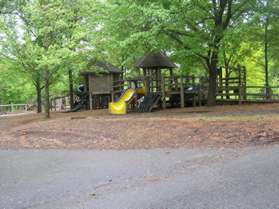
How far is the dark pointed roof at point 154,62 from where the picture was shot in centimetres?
2364

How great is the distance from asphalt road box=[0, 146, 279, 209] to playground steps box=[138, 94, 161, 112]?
10.9m

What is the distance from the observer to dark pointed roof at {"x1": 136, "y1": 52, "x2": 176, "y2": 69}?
2364cm

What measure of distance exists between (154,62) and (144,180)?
17230 millimetres

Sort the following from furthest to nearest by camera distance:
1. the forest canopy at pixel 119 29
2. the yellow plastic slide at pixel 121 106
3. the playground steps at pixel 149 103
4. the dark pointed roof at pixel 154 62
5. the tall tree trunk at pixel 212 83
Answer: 1. the dark pointed roof at pixel 154 62
2. the tall tree trunk at pixel 212 83
3. the playground steps at pixel 149 103
4. the yellow plastic slide at pixel 121 106
5. the forest canopy at pixel 119 29

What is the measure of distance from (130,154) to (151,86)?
13.2 meters

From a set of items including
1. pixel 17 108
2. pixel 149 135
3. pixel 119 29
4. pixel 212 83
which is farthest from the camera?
pixel 17 108

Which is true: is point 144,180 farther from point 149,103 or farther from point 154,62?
point 154,62

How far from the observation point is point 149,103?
69.3ft

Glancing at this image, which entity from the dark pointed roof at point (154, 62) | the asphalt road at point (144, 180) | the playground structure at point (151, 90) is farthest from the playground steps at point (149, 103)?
the asphalt road at point (144, 180)

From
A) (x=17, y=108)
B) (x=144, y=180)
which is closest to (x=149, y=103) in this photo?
(x=144, y=180)

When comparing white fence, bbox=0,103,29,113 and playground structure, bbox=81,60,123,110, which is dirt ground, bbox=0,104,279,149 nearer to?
playground structure, bbox=81,60,123,110

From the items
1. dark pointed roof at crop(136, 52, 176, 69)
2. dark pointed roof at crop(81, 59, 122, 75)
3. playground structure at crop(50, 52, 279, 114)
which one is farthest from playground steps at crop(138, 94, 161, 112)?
dark pointed roof at crop(81, 59, 122, 75)

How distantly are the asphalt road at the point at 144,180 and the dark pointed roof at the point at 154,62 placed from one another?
46.5ft

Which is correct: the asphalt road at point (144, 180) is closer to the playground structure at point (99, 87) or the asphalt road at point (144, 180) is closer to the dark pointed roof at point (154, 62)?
the dark pointed roof at point (154, 62)
